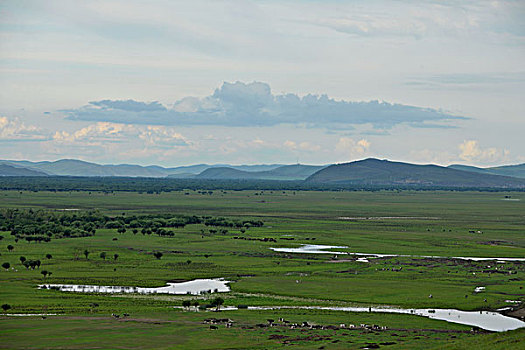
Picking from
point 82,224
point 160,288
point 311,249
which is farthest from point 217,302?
point 82,224

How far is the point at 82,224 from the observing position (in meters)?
146

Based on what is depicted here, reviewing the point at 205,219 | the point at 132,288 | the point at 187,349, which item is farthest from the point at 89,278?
the point at 205,219

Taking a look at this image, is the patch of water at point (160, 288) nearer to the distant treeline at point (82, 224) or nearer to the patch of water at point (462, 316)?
the patch of water at point (462, 316)

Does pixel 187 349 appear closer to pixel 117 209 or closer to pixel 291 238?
pixel 291 238

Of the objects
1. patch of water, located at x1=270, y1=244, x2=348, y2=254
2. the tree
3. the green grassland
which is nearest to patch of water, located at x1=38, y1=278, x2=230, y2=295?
the green grassland

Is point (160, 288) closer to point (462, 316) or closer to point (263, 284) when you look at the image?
point (263, 284)

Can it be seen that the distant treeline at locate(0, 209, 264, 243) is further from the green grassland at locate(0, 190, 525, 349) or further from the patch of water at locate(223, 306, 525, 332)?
the patch of water at locate(223, 306, 525, 332)

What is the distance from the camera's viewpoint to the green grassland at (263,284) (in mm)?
56250

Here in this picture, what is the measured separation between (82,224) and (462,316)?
96.1 meters

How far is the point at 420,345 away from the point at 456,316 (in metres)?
13.7

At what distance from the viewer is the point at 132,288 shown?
79.9 metres

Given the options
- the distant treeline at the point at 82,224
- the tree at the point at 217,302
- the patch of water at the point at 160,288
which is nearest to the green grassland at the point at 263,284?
the patch of water at the point at 160,288

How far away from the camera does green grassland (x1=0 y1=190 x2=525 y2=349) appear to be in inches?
2215

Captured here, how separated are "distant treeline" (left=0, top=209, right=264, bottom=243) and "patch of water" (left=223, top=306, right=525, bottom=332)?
68048 mm
